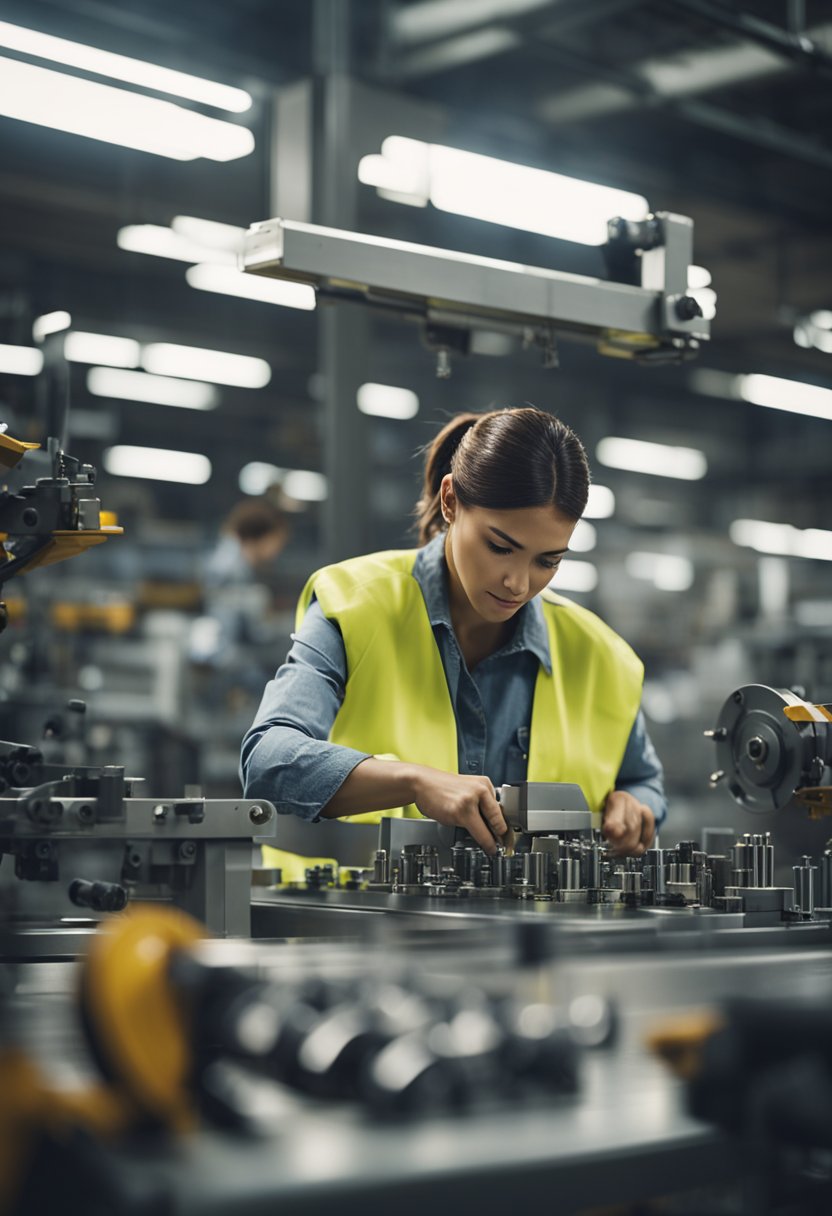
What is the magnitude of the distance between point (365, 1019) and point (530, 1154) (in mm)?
108

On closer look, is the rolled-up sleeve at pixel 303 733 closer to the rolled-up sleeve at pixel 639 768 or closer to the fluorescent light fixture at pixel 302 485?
the rolled-up sleeve at pixel 639 768

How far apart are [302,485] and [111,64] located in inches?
205

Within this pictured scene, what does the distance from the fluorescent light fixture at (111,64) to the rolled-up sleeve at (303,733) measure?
8.82 feet

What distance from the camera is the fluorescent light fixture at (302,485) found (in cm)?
917

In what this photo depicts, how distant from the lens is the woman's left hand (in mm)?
2145

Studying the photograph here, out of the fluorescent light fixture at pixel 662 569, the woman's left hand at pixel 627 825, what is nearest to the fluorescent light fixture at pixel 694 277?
the woman's left hand at pixel 627 825

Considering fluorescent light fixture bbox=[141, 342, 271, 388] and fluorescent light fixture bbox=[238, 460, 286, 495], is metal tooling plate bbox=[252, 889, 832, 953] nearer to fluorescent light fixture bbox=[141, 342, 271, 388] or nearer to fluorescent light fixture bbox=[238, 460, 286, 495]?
fluorescent light fixture bbox=[141, 342, 271, 388]

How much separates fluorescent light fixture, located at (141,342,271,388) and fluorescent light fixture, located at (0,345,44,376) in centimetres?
106

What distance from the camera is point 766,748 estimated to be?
184cm

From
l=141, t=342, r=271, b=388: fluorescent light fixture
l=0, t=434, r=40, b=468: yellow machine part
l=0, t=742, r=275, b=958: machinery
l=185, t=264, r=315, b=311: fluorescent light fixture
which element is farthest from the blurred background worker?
l=0, t=434, r=40, b=468: yellow machine part

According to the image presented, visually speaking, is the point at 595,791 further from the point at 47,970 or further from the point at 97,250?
the point at 97,250

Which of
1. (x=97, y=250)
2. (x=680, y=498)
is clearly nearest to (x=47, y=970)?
(x=97, y=250)

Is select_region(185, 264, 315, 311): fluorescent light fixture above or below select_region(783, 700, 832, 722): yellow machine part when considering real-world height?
above

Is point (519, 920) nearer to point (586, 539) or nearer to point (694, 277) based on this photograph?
point (694, 277)
